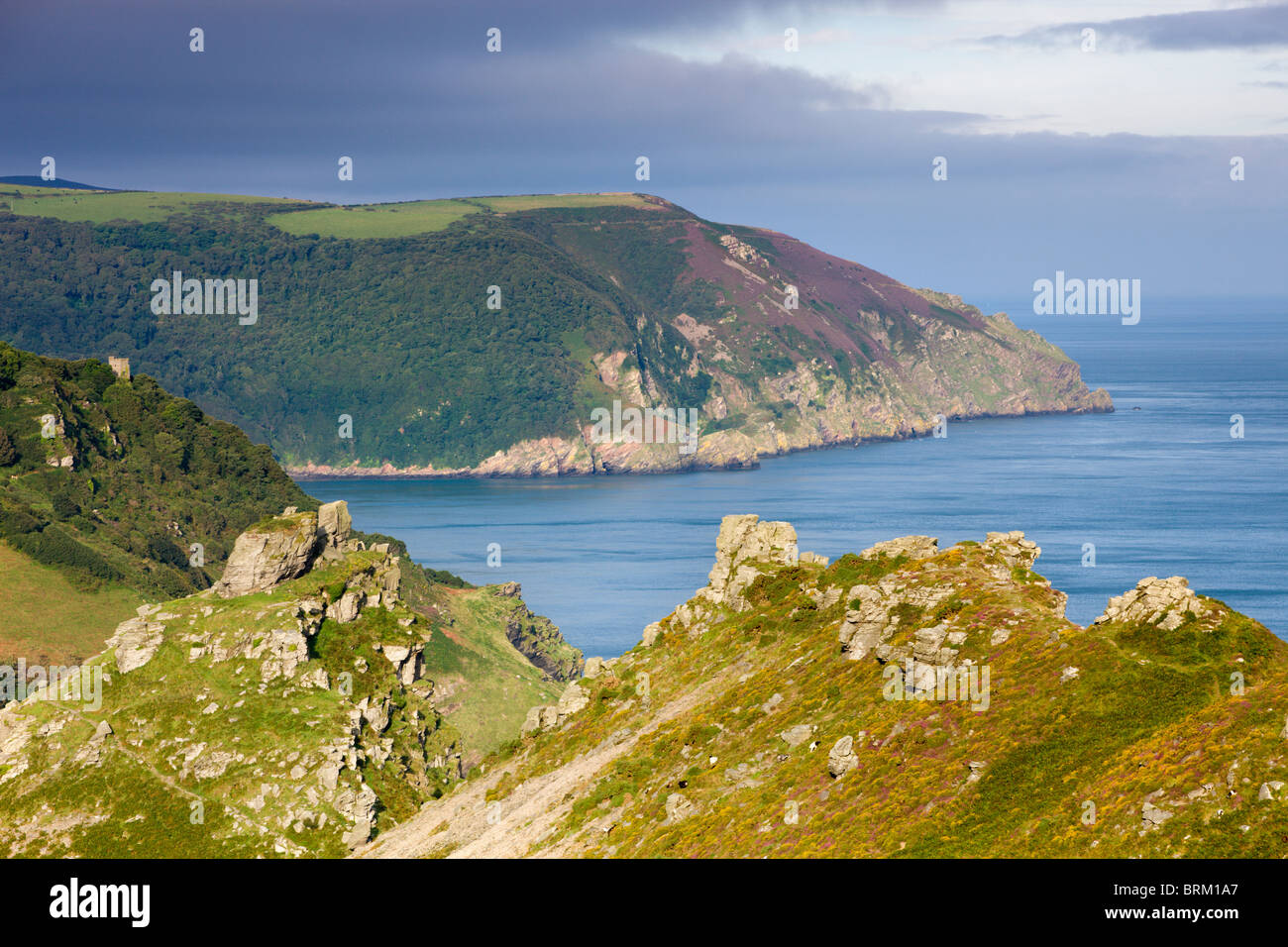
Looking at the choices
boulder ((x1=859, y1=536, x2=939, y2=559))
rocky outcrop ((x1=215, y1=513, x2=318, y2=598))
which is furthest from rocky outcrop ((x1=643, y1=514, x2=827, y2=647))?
rocky outcrop ((x1=215, y1=513, x2=318, y2=598))

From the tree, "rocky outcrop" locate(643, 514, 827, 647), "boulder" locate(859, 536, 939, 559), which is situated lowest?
"rocky outcrop" locate(643, 514, 827, 647)

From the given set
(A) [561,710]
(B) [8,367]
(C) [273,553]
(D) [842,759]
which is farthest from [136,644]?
(B) [8,367]

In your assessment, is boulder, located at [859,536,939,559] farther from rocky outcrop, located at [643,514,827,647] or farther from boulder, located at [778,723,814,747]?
boulder, located at [778,723,814,747]

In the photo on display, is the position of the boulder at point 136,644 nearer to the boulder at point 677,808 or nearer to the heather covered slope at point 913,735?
the heather covered slope at point 913,735

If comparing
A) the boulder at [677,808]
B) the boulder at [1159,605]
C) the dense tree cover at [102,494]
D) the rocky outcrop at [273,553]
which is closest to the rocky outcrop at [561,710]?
the rocky outcrop at [273,553]

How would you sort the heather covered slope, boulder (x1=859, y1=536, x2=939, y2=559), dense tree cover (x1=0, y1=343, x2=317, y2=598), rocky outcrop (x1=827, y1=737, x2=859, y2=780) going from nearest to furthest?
the heather covered slope, rocky outcrop (x1=827, y1=737, x2=859, y2=780), boulder (x1=859, y1=536, x2=939, y2=559), dense tree cover (x1=0, y1=343, x2=317, y2=598)
